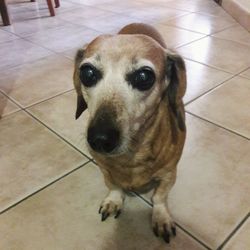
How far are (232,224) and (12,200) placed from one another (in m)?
0.74

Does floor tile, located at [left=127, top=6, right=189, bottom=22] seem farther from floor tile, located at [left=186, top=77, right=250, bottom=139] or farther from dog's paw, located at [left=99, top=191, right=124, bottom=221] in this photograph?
dog's paw, located at [left=99, top=191, right=124, bottom=221]

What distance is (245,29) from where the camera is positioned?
8.46ft

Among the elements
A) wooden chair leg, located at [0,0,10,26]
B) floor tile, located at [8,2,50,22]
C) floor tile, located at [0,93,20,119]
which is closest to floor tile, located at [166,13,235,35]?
floor tile, located at [8,2,50,22]

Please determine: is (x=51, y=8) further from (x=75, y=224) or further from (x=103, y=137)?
(x=103, y=137)

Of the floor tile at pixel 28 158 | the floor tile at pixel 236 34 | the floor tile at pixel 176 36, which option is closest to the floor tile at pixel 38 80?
the floor tile at pixel 28 158

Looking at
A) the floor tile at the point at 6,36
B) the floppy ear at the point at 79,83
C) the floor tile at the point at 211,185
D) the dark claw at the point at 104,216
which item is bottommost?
the floor tile at the point at 6,36

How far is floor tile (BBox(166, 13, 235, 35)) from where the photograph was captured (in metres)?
2.61

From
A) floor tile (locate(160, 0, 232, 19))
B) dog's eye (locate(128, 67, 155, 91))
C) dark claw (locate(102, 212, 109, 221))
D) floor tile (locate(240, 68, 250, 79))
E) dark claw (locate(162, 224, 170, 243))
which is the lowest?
floor tile (locate(160, 0, 232, 19))

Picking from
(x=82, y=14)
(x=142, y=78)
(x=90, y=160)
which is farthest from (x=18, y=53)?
(x=142, y=78)

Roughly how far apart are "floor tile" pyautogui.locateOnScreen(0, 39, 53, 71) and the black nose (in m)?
1.47

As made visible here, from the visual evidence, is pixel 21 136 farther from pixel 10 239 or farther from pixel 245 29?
pixel 245 29

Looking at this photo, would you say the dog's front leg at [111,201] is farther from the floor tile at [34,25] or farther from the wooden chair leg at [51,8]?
the wooden chair leg at [51,8]

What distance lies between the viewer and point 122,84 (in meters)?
0.85

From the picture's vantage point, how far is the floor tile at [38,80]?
67.4 inches
